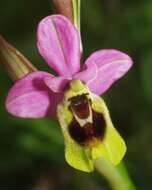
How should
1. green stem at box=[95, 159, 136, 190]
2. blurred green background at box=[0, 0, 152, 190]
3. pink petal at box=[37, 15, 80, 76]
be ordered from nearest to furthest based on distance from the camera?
pink petal at box=[37, 15, 80, 76], green stem at box=[95, 159, 136, 190], blurred green background at box=[0, 0, 152, 190]

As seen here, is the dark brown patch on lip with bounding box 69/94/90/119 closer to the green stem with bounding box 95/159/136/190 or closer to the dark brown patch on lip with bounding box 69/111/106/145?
the dark brown patch on lip with bounding box 69/111/106/145

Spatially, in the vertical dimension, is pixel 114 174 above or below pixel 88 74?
below

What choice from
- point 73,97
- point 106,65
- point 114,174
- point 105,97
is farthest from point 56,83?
point 105,97

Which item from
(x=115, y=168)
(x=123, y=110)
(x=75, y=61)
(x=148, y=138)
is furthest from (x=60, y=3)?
(x=123, y=110)

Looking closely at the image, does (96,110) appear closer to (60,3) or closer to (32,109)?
(32,109)

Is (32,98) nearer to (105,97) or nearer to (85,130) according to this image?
(85,130)

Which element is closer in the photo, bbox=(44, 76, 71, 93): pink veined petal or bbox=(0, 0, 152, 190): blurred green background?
bbox=(44, 76, 71, 93): pink veined petal

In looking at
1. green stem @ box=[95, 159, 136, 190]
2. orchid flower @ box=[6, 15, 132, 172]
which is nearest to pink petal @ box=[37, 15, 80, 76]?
orchid flower @ box=[6, 15, 132, 172]
